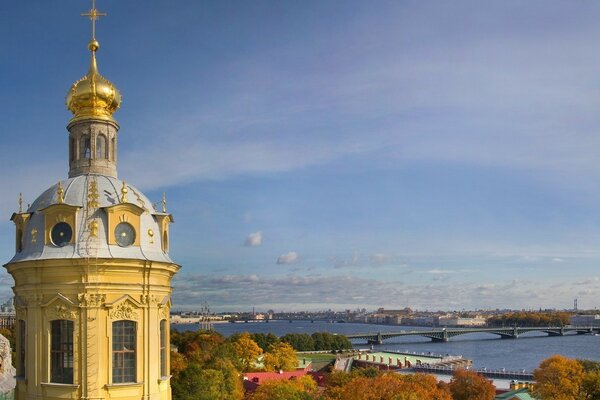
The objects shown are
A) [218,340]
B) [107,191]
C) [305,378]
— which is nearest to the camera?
[107,191]

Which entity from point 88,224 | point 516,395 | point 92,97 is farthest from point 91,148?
point 516,395

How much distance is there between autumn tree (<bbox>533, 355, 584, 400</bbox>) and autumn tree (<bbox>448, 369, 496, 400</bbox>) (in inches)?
175

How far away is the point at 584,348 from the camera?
15800 centimetres

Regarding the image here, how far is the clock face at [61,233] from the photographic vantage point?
2228 centimetres

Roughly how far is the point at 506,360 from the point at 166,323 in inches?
4546

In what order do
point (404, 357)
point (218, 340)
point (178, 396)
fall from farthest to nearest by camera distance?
point (404, 357) < point (218, 340) < point (178, 396)

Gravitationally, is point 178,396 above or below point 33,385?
below

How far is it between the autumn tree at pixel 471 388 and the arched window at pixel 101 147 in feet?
132

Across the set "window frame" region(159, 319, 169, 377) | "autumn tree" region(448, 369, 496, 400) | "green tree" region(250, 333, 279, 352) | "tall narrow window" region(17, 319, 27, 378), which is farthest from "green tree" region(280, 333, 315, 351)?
"tall narrow window" region(17, 319, 27, 378)

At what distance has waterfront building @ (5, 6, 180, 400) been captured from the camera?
21.6m

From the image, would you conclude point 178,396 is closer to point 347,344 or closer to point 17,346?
point 17,346

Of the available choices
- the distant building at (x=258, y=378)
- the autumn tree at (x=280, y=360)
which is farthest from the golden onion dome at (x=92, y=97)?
the autumn tree at (x=280, y=360)

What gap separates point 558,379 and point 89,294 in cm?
4726

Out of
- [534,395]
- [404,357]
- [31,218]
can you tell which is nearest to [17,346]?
[31,218]
